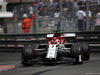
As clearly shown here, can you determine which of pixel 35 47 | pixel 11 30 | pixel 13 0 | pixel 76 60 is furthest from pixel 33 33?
pixel 13 0

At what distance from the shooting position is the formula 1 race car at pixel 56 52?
446 inches

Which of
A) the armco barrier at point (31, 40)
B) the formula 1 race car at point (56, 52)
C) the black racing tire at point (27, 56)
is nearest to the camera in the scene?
the formula 1 race car at point (56, 52)

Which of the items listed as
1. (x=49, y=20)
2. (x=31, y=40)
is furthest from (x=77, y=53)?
(x=31, y=40)

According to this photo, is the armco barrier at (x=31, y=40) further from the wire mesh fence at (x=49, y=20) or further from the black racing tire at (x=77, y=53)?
the black racing tire at (x=77, y=53)

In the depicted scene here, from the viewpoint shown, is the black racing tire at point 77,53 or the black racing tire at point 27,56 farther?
the black racing tire at point 27,56

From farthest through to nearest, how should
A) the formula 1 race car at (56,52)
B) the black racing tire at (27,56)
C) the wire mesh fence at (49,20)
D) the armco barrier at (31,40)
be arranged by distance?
the wire mesh fence at (49,20), the armco barrier at (31,40), the black racing tire at (27,56), the formula 1 race car at (56,52)

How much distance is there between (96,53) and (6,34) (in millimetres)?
5177

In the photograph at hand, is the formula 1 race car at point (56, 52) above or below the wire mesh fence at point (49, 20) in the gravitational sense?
below

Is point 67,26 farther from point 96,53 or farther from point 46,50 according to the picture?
point 46,50

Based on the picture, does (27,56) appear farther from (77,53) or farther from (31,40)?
(31,40)

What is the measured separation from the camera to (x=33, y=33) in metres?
17.3

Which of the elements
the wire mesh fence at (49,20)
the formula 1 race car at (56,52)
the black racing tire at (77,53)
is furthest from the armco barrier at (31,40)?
the black racing tire at (77,53)

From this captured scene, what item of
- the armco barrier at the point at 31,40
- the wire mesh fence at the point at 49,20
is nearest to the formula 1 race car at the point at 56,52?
the armco barrier at the point at 31,40

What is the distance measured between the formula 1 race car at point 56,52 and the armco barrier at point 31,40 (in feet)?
10.5
